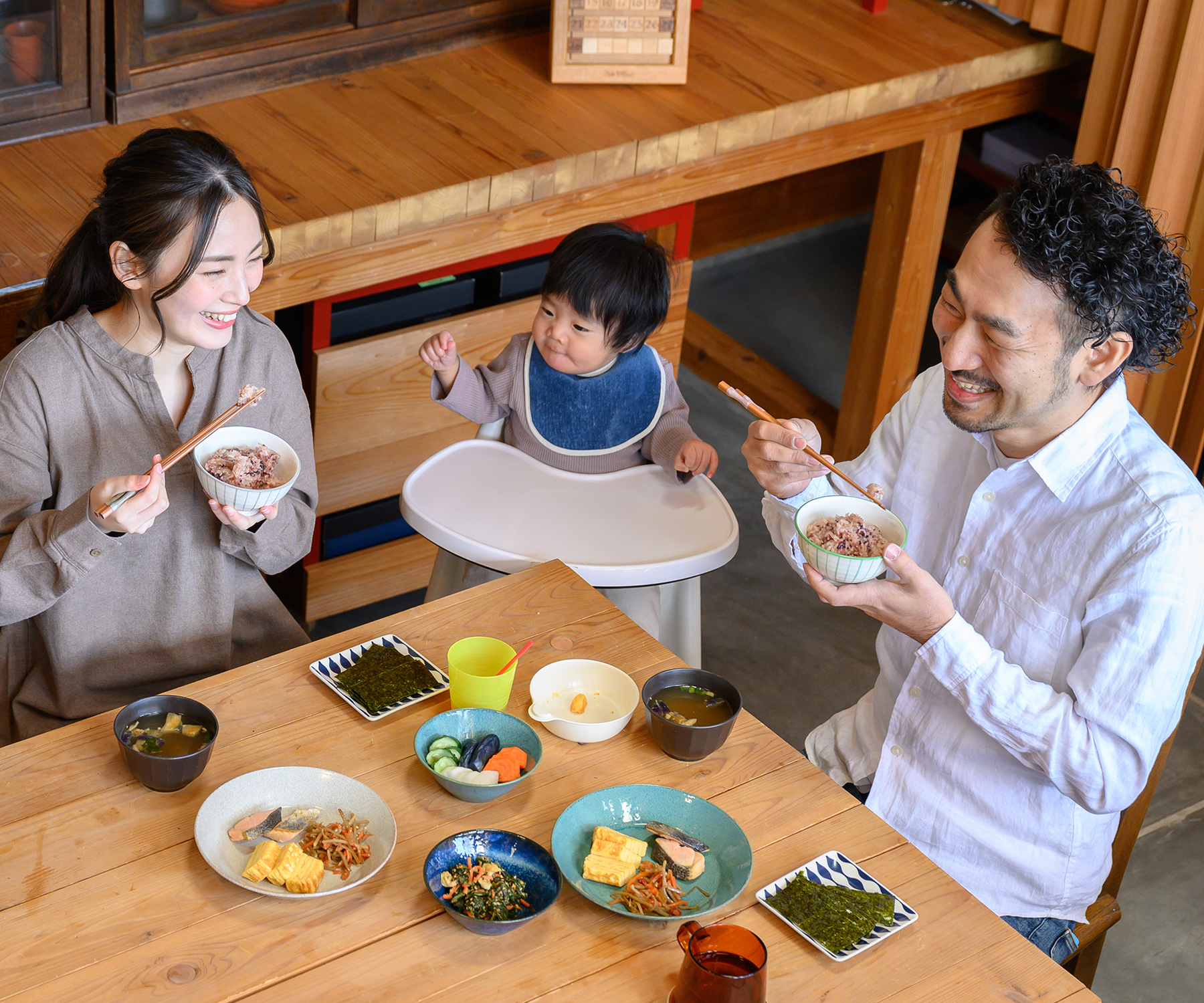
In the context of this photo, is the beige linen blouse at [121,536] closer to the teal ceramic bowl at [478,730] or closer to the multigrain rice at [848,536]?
the teal ceramic bowl at [478,730]

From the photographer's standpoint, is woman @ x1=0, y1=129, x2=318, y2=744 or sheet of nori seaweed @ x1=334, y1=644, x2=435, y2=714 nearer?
sheet of nori seaweed @ x1=334, y1=644, x2=435, y2=714

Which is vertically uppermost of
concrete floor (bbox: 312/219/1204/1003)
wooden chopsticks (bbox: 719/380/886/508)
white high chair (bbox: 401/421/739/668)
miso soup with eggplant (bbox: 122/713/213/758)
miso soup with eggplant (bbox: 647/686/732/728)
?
wooden chopsticks (bbox: 719/380/886/508)

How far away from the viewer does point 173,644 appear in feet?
6.74

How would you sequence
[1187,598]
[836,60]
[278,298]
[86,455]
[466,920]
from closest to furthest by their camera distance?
[466,920] → [1187,598] → [86,455] → [278,298] → [836,60]

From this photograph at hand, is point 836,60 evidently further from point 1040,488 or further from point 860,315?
point 1040,488

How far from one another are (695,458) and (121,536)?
0.97 m

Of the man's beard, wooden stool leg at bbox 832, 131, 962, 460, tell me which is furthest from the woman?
wooden stool leg at bbox 832, 131, 962, 460

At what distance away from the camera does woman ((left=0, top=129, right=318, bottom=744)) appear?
1.84 m

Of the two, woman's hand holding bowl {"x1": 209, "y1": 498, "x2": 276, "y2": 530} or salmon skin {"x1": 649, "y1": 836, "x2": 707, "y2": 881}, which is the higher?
woman's hand holding bowl {"x1": 209, "y1": 498, "x2": 276, "y2": 530}

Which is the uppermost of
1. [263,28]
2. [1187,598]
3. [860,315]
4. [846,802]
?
[263,28]

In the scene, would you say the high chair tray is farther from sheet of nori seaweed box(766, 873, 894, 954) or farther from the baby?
sheet of nori seaweed box(766, 873, 894, 954)

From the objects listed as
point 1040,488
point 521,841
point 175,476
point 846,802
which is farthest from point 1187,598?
point 175,476

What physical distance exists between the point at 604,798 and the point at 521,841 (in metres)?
0.12

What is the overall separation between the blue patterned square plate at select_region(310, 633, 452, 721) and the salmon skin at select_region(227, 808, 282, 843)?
0.19 meters
